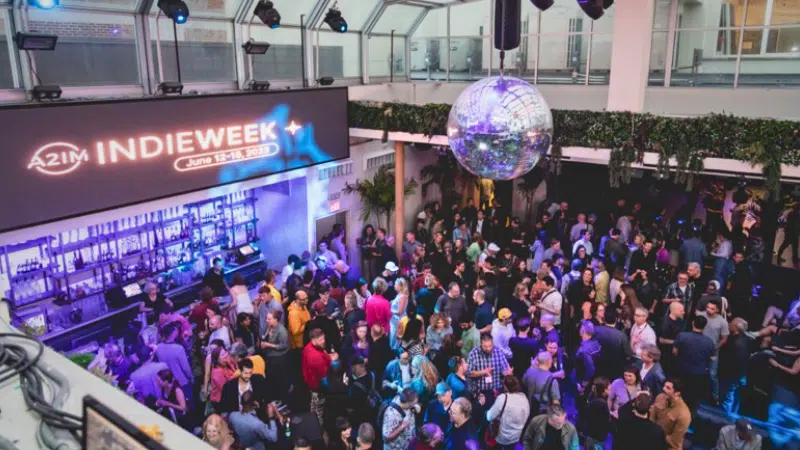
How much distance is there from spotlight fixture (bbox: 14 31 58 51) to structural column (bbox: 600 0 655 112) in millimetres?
7583

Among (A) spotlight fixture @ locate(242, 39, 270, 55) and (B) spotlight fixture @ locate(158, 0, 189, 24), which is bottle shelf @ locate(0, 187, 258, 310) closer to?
(A) spotlight fixture @ locate(242, 39, 270, 55)

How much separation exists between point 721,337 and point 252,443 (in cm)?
479

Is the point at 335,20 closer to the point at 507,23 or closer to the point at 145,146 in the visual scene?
the point at 145,146

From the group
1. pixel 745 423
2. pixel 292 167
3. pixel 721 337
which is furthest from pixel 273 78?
pixel 745 423

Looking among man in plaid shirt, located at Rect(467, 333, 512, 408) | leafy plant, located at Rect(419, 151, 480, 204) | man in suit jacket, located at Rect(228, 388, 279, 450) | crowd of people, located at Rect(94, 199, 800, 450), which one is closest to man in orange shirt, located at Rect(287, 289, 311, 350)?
crowd of people, located at Rect(94, 199, 800, 450)

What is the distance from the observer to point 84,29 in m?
7.05

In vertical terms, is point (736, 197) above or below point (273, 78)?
below

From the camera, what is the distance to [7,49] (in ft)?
20.9

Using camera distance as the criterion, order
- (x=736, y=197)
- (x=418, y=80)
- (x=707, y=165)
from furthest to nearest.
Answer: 1. (x=418, y=80)
2. (x=736, y=197)
3. (x=707, y=165)

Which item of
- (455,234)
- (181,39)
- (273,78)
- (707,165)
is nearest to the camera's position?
(707,165)

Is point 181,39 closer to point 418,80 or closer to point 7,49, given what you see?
point 7,49

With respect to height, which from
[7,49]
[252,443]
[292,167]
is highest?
[7,49]

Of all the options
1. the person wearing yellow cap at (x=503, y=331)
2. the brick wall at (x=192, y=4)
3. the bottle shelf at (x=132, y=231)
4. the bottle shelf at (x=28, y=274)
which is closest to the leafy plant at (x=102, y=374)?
the bottle shelf at (x=28, y=274)

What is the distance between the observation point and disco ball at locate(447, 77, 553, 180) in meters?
3.19
